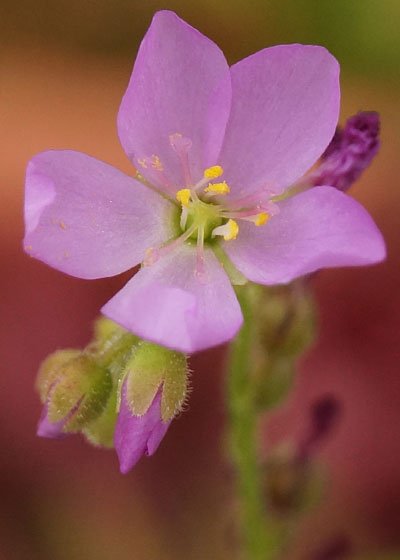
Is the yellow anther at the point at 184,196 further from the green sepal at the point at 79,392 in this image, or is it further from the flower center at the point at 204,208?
the green sepal at the point at 79,392

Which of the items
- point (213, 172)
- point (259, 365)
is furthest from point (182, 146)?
point (259, 365)

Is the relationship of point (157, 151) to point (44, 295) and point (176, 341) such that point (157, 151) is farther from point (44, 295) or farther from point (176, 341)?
point (44, 295)

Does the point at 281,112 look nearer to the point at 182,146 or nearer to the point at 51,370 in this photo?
the point at 182,146

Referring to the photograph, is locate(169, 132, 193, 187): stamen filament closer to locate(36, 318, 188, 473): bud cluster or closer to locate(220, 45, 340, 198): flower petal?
locate(220, 45, 340, 198): flower petal

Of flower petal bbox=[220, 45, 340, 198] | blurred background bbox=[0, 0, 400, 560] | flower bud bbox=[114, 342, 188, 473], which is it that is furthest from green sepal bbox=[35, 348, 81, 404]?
blurred background bbox=[0, 0, 400, 560]

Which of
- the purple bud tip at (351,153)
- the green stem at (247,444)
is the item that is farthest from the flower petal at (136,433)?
the purple bud tip at (351,153)

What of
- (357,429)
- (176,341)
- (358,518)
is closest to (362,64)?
Answer: (357,429)
